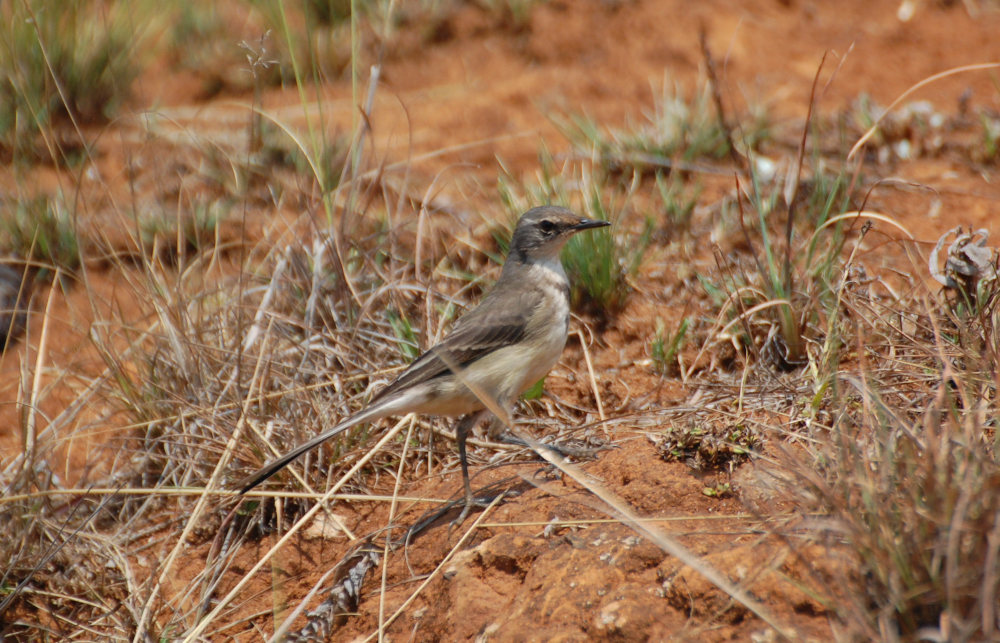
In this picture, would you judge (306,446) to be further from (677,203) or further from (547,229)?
(677,203)

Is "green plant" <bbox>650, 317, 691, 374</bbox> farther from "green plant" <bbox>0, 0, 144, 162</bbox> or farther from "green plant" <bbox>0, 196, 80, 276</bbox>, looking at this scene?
"green plant" <bbox>0, 0, 144, 162</bbox>

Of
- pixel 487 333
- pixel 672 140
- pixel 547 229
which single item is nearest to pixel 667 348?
pixel 547 229

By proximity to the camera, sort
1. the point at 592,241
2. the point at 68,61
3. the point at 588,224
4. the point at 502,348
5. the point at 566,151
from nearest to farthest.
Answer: the point at 502,348 < the point at 588,224 < the point at 592,241 < the point at 566,151 < the point at 68,61

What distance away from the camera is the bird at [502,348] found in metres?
4.34

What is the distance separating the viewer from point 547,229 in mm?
5043

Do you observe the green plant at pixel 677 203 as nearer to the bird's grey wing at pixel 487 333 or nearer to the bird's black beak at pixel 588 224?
the bird's black beak at pixel 588 224

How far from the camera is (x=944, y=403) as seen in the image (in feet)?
12.5

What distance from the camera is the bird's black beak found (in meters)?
4.93

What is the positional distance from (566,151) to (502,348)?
3042 millimetres

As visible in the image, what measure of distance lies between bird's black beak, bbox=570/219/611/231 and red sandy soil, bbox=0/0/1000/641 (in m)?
0.88

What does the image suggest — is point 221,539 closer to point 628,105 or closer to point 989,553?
point 989,553

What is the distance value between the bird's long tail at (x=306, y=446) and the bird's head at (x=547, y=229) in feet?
4.47

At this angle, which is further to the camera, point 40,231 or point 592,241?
point 40,231

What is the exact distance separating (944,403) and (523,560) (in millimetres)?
Answer: 1907
